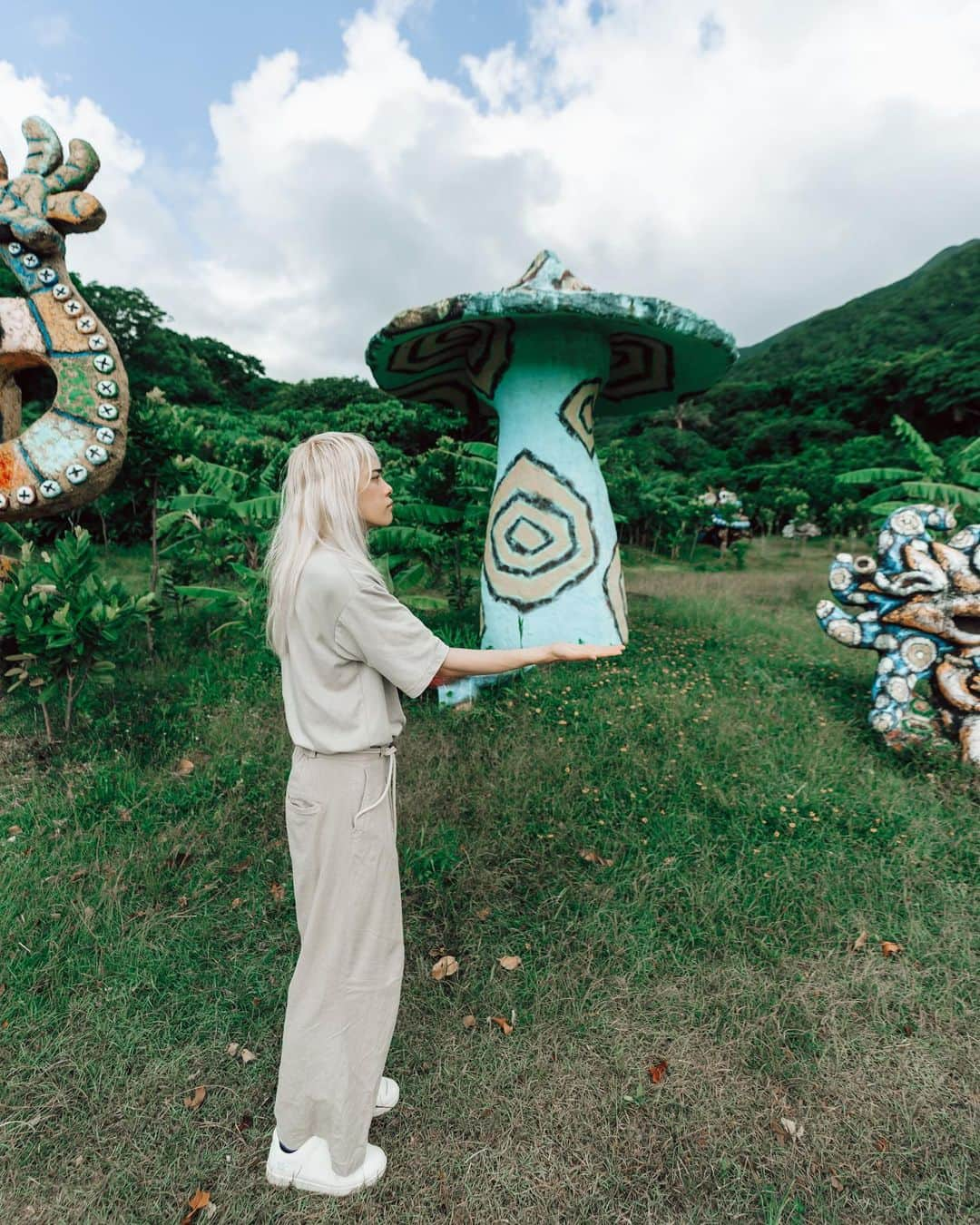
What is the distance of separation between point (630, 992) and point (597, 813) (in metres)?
1.09

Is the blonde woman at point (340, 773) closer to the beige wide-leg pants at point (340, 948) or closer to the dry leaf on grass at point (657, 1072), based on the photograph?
the beige wide-leg pants at point (340, 948)

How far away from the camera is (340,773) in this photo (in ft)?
5.80

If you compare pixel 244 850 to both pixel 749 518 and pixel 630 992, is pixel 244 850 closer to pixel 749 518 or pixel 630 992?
pixel 630 992

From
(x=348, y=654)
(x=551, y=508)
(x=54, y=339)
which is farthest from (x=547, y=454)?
(x=348, y=654)

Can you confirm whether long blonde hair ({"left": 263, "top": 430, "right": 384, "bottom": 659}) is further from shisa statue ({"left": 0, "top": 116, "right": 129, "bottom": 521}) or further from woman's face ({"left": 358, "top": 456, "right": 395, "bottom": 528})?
shisa statue ({"left": 0, "top": 116, "right": 129, "bottom": 521})

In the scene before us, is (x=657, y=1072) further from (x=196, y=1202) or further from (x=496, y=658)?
(x=496, y=658)

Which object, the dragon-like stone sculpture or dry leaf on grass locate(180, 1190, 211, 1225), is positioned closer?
dry leaf on grass locate(180, 1190, 211, 1225)

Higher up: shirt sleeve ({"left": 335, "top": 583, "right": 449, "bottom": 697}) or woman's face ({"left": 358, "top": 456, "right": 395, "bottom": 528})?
woman's face ({"left": 358, "top": 456, "right": 395, "bottom": 528})

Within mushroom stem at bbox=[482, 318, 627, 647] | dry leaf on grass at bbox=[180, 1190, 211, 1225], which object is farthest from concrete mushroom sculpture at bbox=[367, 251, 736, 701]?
dry leaf on grass at bbox=[180, 1190, 211, 1225]

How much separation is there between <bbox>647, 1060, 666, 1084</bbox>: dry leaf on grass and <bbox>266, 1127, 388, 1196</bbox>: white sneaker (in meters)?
0.86

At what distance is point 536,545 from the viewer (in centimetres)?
570

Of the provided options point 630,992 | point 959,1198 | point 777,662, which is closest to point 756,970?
point 630,992

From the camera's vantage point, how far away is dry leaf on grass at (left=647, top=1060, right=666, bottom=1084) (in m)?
2.18

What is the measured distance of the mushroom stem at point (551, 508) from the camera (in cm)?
565
